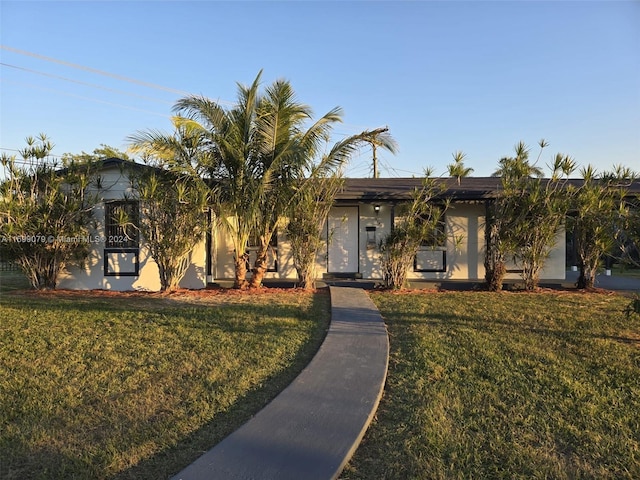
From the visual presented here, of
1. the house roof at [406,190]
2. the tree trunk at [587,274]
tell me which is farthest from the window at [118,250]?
the tree trunk at [587,274]

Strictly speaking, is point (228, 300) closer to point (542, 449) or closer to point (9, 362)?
point (9, 362)

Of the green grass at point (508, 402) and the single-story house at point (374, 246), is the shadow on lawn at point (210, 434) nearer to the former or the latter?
the green grass at point (508, 402)

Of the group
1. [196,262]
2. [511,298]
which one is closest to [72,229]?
[196,262]

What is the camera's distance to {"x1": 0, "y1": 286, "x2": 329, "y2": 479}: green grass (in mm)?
2904

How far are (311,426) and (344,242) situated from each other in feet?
31.9

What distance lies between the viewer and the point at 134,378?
435 cm

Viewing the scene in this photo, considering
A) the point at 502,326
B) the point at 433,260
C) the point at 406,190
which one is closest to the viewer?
the point at 502,326

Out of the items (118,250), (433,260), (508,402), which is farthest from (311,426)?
(433,260)

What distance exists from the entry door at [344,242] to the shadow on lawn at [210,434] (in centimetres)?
809

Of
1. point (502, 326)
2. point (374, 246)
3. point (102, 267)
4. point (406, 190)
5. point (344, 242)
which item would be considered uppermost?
point (406, 190)

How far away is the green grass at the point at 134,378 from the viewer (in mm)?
2904

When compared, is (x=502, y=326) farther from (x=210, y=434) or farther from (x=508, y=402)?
(x=210, y=434)

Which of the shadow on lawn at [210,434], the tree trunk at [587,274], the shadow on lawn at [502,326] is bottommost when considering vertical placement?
the shadow on lawn at [210,434]

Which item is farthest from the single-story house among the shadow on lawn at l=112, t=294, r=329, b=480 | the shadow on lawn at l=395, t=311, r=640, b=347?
the shadow on lawn at l=112, t=294, r=329, b=480
